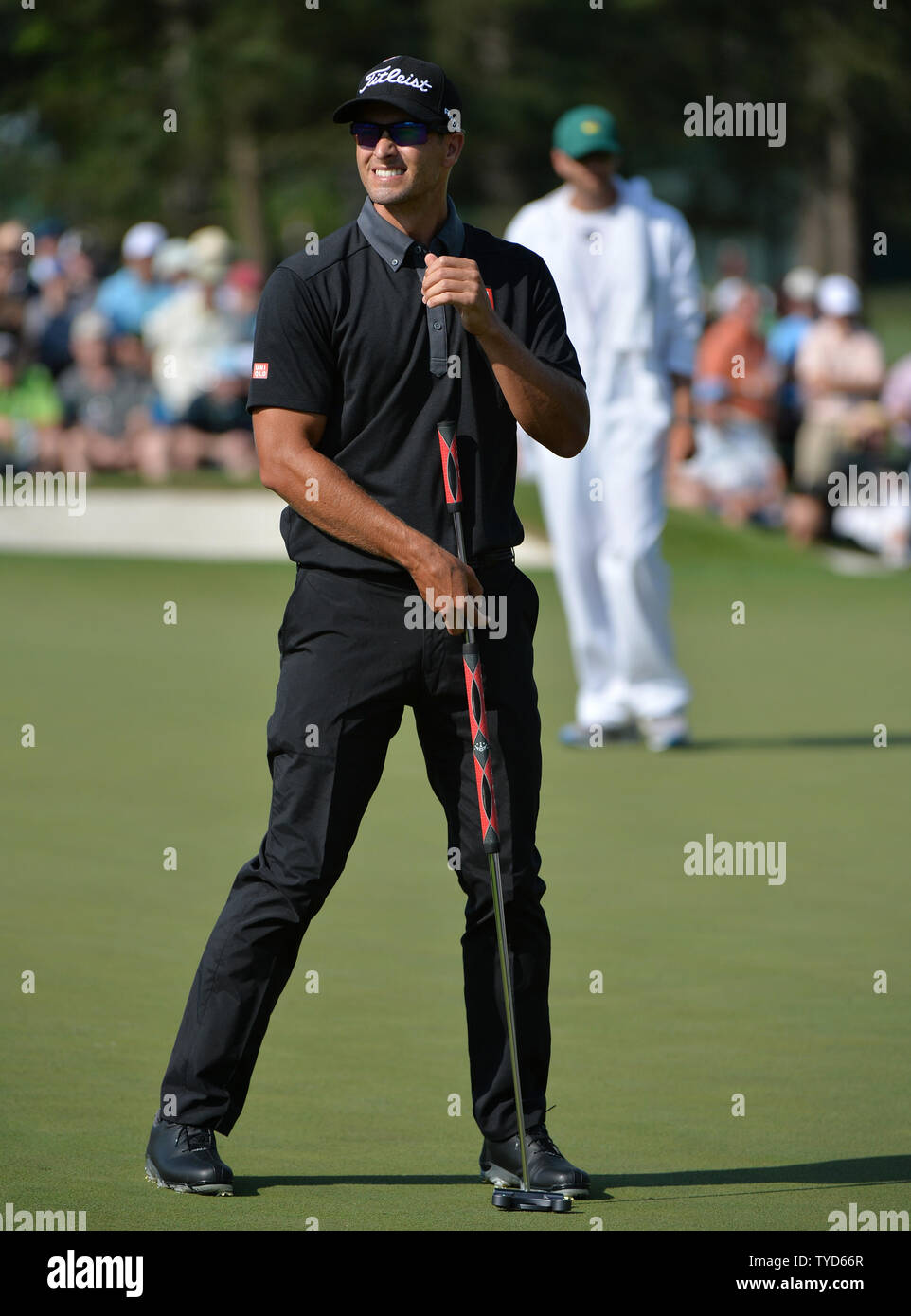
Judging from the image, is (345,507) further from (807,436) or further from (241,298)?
(241,298)

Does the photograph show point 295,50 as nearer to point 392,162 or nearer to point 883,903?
point 883,903

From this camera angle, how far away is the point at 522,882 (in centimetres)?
498

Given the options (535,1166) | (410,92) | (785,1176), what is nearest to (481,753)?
(535,1166)

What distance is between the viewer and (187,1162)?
16.1ft

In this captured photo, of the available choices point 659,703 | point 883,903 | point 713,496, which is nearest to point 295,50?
point 713,496

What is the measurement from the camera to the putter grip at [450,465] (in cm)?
482

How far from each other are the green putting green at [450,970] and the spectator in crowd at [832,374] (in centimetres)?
675

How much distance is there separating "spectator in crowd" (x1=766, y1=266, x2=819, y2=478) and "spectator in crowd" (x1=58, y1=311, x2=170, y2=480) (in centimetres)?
521

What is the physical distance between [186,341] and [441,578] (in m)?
16.3

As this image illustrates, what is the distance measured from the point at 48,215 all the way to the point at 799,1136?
3609 cm

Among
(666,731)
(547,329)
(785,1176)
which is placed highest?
(547,329)

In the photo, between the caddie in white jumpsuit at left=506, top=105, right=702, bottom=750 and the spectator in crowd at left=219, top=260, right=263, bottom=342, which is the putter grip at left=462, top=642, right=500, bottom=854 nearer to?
the caddie in white jumpsuit at left=506, top=105, right=702, bottom=750

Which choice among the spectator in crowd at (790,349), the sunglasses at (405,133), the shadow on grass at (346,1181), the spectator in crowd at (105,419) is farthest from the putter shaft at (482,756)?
the spectator in crowd at (790,349)

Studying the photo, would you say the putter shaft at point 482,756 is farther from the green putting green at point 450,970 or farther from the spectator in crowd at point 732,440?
the spectator in crowd at point 732,440
